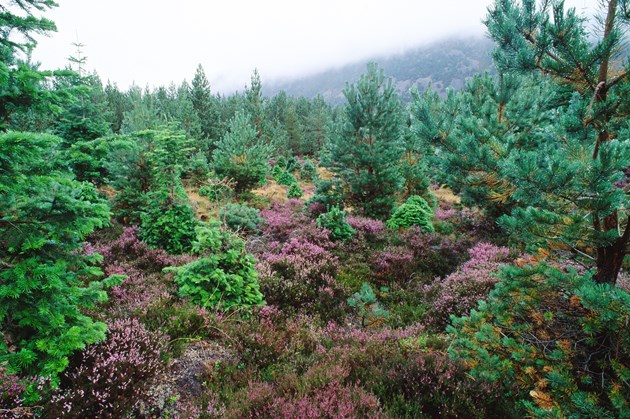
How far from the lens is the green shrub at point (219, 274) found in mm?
5824

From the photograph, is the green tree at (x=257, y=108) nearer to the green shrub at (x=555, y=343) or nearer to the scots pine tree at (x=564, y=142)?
the scots pine tree at (x=564, y=142)

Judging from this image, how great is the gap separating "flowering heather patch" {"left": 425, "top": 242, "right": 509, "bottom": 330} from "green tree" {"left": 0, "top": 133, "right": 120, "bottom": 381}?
18.7ft

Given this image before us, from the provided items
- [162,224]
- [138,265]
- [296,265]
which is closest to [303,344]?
[296,265]

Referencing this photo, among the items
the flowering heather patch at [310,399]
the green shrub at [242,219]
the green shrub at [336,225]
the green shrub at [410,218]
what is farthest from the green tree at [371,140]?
the flowering heather patch at [310,399]

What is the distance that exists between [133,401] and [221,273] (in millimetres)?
2485

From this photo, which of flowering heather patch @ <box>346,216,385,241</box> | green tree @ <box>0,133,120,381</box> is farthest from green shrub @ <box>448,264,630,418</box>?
flowering heather patch @ <box>346,216,385,241</box>

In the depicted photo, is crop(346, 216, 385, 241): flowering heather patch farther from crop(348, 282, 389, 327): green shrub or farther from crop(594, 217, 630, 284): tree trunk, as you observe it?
crop(594, 217, 630, 284): tree trunk

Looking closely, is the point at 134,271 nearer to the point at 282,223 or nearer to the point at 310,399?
the point at 310,399

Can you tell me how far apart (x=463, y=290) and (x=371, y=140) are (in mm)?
8428

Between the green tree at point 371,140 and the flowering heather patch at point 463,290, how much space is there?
5.71 m

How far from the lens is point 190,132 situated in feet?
94.4

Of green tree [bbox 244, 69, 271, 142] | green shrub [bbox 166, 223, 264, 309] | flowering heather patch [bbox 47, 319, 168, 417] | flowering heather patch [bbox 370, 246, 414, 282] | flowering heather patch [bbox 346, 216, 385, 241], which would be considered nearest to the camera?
flowering heather patch [bbox 47, 319, 168, 417]

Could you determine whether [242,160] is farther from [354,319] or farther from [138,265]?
[354,319]

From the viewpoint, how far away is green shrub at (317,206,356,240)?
10.4m
